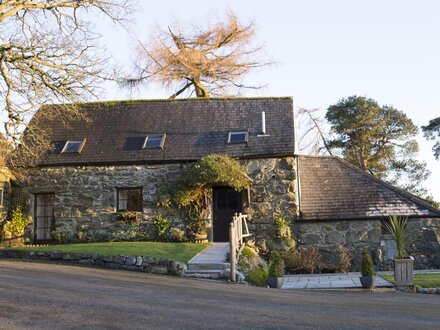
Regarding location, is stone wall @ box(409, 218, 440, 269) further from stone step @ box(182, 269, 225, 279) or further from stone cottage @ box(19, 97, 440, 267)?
stone step @ box(182, 269, 225, 279)

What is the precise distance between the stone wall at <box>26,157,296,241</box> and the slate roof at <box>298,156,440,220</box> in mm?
1174

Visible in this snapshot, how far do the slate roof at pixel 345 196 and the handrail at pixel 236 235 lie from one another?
2055 millimetres

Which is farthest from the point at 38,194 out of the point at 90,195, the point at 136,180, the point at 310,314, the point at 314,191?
the point at 310,314

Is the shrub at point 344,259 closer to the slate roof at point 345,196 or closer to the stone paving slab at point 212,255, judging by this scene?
the slate roof at point 345,196

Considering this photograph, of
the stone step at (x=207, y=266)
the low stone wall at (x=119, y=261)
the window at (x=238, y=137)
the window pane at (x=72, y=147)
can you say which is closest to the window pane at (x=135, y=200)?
the window pane at (x=72, y=147)

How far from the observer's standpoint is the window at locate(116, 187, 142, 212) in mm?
19562

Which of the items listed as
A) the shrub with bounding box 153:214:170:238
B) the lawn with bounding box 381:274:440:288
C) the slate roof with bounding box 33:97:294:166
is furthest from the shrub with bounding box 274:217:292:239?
the lawn with bounding box 381:274:440:288

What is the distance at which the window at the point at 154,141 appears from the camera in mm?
19812

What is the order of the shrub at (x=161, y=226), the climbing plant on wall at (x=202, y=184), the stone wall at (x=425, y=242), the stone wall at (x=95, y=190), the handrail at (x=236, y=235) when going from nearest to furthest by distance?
1. the handrail at (x=236, y=235)
2. the climbing plant on wall at (x=202, y=184)
3. the stone wall at (x=425, y=242)
4. the shrub at (x=161, y=226)
5. the stone wall at (x=95, y=190)

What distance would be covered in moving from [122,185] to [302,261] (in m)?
6.86

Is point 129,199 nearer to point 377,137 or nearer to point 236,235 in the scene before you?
point 236,235

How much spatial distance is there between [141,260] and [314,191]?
790cm

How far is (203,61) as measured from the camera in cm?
2992

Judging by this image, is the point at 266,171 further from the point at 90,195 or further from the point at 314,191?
the point at 90,195
